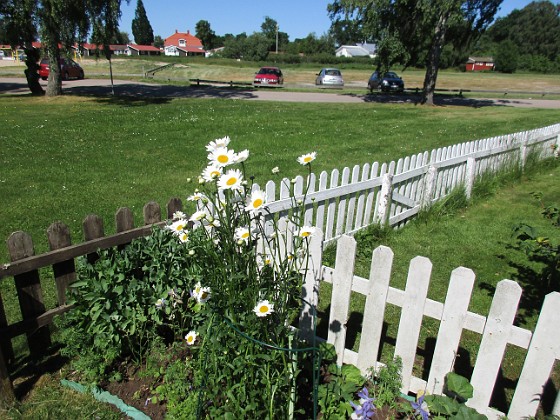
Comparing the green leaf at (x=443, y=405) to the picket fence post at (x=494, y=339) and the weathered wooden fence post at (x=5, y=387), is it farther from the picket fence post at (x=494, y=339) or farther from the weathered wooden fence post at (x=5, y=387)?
the weathered wooden fence post at (x=5, y=387)

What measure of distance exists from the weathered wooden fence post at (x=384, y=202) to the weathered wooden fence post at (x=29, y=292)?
3.78 m

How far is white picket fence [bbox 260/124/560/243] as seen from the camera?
14.4 ft

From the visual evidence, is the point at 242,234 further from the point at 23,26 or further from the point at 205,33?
the point at 205,33

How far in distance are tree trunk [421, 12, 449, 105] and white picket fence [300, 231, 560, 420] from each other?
1722 centimetres

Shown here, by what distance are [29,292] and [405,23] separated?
1892cm

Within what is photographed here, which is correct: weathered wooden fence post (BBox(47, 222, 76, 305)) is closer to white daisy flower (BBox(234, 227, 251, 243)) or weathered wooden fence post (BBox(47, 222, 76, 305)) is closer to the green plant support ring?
the green plant support ring

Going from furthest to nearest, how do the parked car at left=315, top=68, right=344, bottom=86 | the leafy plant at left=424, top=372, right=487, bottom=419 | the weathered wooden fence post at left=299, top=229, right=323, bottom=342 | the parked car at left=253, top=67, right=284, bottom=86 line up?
1. the parked car at left=315, top=68, right=344, bottom=86
2. the parked car at left=253, top=67, right=284, bottom=86
3. the weathered wooden fence post at left=299, top=229, right=323, bottom=342
4. the leafy plant at left=424, top=372, right=487, bottom=419

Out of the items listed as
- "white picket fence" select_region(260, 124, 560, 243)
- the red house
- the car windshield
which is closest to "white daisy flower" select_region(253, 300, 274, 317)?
"white picket fence" select_region(260, 124, 560, 243)

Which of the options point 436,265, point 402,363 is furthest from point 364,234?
point 402,363

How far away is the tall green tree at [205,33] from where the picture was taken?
11444cm

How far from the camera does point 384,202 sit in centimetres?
515

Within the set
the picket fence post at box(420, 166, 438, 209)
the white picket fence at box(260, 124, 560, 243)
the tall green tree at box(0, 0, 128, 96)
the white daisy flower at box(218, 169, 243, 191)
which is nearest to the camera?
the white daisy flower at box(218, 169, 243, 191)

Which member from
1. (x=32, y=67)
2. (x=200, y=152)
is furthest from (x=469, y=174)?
(x=32, y=67)

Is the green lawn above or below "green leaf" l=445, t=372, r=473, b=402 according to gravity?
below
